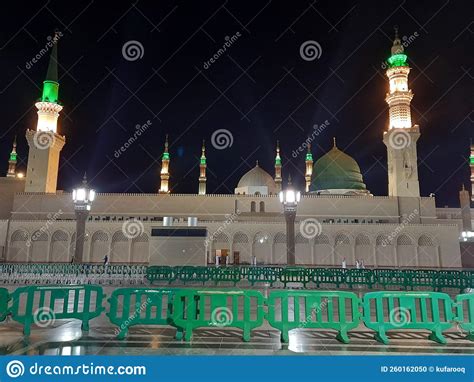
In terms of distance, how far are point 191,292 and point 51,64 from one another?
134 ft

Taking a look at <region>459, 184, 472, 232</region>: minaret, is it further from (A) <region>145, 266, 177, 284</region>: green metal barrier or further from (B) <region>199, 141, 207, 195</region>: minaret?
(A) <region>145, 266, 177, 284</region>: green metal barrier

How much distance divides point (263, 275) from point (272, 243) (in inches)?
705

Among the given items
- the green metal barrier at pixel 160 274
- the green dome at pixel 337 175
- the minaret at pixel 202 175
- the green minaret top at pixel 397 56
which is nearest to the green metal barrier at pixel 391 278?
the green metal barrier at pixel 160 274

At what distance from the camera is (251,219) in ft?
117

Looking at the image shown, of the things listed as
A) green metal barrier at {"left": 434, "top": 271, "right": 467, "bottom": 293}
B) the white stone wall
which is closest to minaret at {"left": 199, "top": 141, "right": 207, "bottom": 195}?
the white stone wall

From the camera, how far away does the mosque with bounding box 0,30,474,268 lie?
3353 cm

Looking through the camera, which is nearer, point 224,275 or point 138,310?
point 138,310

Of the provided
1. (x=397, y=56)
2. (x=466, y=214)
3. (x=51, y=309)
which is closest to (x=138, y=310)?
(x=51, y=309)

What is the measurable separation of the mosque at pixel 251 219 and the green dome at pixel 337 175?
533cm

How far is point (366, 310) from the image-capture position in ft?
21.0

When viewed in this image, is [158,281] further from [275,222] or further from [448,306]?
[275,222]

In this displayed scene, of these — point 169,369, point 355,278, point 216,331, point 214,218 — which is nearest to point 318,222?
point 214,218

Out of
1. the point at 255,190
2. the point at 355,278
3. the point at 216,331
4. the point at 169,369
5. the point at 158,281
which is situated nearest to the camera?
the point at 169,369

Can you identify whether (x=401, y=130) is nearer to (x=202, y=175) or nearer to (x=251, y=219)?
(x=251, y=219)
